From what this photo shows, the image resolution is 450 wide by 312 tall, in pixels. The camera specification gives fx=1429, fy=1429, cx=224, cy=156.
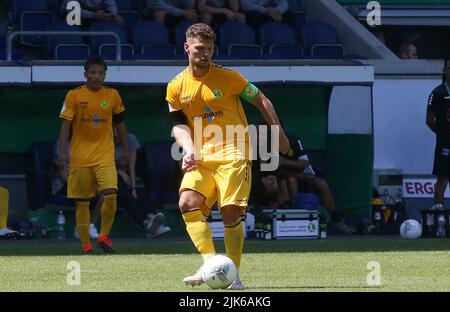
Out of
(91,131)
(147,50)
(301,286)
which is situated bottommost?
(301,286)

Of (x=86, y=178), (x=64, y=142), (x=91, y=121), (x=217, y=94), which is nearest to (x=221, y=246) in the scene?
(x=86, y=178)

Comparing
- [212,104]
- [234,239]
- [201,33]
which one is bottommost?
[234,239]

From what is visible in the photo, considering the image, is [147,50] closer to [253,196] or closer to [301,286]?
[253,196]

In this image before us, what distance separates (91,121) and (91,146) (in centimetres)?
27

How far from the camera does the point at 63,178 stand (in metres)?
17.6

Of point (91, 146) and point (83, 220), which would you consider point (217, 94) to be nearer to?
point (91, 146)

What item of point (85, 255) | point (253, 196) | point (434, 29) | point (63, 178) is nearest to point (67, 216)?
point (63, 178)

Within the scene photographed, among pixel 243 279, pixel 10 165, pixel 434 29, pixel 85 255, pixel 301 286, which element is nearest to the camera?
pixel 301 286

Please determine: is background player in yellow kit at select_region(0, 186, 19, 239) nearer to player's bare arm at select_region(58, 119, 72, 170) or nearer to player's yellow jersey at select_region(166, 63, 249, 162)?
player's bare arm at select_region(58, 119, 72, 170)

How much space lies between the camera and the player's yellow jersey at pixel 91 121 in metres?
15.2

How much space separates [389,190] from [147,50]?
12.8 feet

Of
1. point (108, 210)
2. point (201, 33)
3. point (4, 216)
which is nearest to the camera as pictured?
point (201, 33)

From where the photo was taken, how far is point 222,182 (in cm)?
1057

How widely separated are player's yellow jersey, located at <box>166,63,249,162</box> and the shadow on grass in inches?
157
